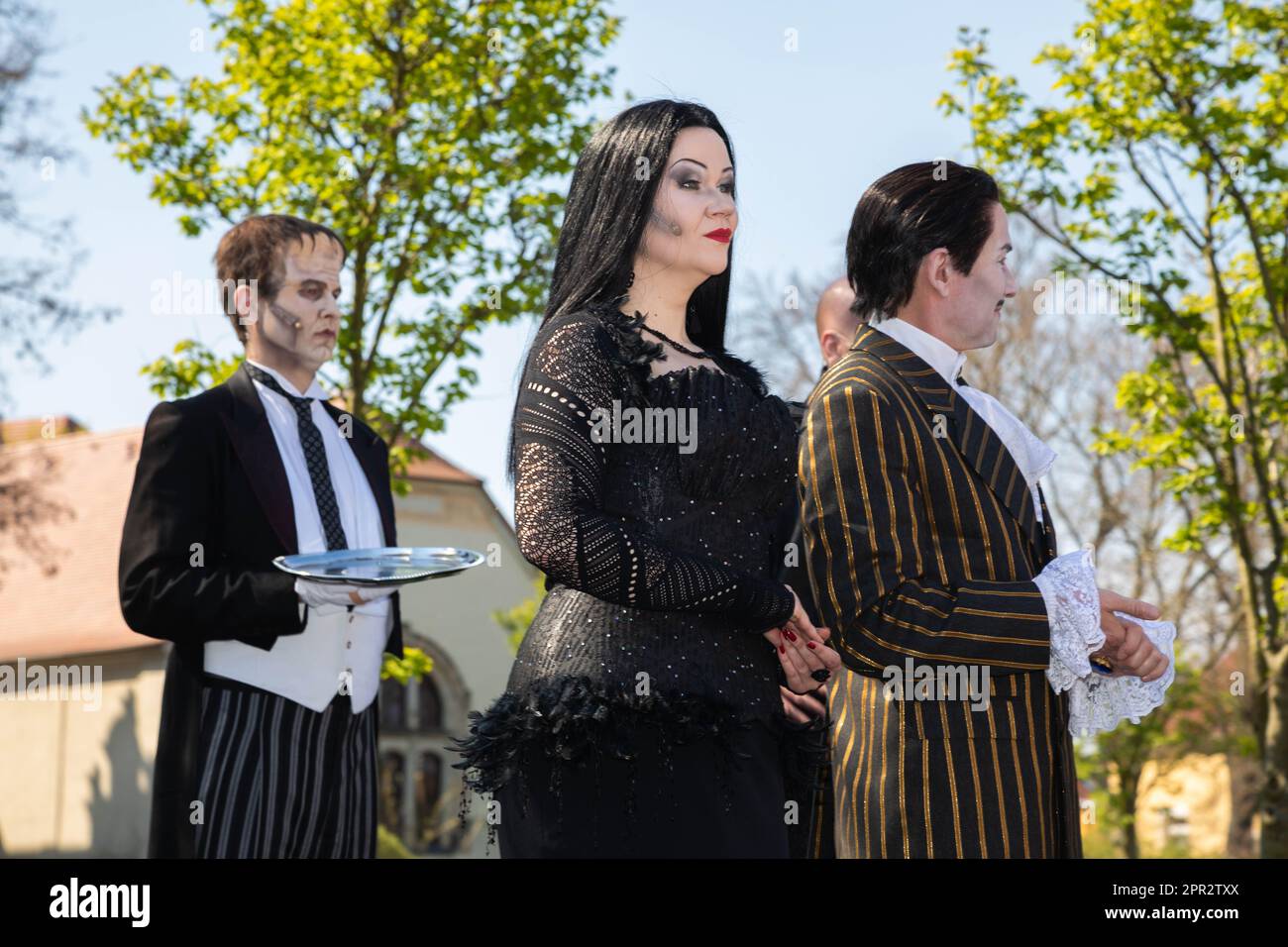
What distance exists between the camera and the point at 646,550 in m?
3.03

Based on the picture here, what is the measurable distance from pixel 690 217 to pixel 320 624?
1.77 meters

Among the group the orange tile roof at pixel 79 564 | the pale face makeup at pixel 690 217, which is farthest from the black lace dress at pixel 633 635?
the orange tile roof at pixel 79 564

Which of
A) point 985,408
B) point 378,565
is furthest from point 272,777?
point 985,408

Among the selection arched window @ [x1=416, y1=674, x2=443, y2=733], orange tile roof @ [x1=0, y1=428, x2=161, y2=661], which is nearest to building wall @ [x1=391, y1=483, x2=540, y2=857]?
arched window @ [x1=416, y1=674, x2=443, y2=733]

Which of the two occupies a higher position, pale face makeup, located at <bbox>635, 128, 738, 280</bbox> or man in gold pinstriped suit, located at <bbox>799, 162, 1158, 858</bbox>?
pale face makeup, located at <bbox>635, 128, 738, 280</bbox>

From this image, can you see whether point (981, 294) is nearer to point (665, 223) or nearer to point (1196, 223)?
point (665, 223)

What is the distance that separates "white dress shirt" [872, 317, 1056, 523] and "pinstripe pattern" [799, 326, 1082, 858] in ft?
0.33

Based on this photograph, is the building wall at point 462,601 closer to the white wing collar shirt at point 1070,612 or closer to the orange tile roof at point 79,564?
the orange tile roof at point 79,564

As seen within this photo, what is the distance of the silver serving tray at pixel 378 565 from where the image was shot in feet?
13.0

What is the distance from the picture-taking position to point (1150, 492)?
29.6 meters

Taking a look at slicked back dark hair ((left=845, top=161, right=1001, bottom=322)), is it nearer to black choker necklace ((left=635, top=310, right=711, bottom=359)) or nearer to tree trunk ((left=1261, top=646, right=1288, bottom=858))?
black choker necklace ((left=635, top=310, right=711, bottom=359))

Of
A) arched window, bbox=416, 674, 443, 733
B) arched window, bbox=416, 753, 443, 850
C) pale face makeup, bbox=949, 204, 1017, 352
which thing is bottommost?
arched window, bbox=416, 753, 443, 850

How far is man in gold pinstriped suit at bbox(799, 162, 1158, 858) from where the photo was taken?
10.2 ft
